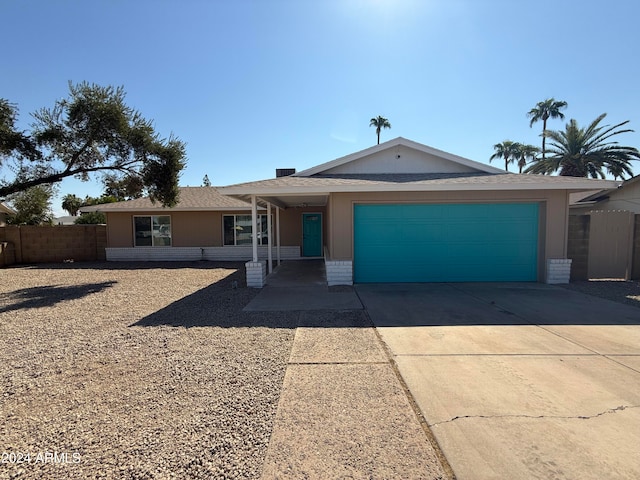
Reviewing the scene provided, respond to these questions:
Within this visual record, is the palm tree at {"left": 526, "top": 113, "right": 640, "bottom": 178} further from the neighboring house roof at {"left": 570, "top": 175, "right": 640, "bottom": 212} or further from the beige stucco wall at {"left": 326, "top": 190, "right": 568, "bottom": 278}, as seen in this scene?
the beige stucco wall at {"left": 326, "top": 190, "right": 568, "bottom": 278}

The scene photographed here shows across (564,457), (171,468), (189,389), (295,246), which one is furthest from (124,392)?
(295,246)

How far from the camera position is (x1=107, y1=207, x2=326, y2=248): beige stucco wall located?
53.4ft

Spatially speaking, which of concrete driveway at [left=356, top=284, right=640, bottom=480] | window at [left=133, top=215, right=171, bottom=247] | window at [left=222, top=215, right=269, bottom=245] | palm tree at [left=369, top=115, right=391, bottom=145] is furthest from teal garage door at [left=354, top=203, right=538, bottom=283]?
palm tree at [left=369, top=115, right=391, bottom=145]

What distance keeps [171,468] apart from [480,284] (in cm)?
872

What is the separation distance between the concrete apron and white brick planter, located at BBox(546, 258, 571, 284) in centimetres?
714

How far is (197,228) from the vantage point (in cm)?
1634

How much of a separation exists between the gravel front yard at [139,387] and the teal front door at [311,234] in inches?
350

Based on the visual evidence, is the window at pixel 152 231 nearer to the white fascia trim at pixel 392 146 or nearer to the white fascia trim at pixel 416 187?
the white fascia trim at pixel 392 146

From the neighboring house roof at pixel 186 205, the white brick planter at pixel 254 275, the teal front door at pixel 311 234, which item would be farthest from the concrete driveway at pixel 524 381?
the neighboring house roof at pixel 186 205

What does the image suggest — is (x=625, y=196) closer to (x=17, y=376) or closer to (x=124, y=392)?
(x=124, y=392)

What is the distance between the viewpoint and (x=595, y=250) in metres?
9.64

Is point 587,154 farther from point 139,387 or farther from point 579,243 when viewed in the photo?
point 139,387

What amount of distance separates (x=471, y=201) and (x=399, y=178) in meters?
2.11

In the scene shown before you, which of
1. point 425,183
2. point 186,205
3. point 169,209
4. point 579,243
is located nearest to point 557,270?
point 579,243
